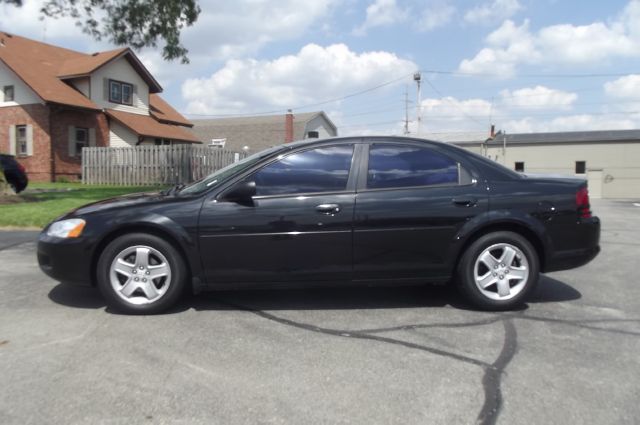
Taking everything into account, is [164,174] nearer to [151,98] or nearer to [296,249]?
[151,98]

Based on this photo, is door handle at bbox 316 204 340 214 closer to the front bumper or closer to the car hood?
the car hood

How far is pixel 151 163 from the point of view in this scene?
2098 cm

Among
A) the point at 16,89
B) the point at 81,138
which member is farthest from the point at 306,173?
the point at 16,89

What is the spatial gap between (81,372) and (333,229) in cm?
213

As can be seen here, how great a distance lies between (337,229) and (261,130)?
42.1 m

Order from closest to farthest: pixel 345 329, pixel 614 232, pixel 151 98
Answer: pixel 345 329 < pixel 614 232 < pixel 151 98

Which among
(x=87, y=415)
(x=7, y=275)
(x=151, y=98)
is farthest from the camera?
(x=151, y=98)

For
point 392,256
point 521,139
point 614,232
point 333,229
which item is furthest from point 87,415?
point 521,139

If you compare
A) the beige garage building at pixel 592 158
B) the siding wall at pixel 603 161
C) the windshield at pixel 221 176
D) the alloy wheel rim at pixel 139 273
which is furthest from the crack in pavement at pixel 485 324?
the beige garage building at pixel 592 158

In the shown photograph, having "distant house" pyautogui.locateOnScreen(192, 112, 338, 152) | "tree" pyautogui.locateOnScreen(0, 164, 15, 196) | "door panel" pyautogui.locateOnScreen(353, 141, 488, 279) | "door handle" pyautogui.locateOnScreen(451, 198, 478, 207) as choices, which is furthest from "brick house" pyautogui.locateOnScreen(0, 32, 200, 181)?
"door handle" pyautogui.locateOnScreen(451, 198, 478, 207)

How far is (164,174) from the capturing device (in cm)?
2062

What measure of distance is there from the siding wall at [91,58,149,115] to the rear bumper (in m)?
24.8

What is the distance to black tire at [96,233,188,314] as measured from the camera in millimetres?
4273

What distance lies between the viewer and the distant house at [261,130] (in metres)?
43.0
